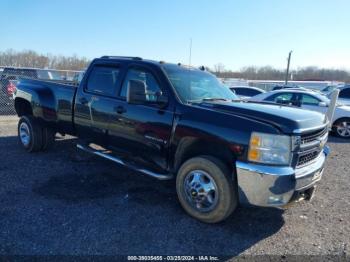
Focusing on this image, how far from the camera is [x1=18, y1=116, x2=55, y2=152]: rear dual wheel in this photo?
21.3 feet

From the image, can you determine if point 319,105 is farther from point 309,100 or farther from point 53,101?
point 53,101

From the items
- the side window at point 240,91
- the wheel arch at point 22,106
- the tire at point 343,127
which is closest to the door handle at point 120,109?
the wheel arch at point 22,106

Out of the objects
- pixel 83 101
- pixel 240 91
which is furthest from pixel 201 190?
pixel 240 91

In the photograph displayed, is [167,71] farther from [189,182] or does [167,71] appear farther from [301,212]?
[301,212]

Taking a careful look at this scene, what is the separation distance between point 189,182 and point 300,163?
52.6 inches

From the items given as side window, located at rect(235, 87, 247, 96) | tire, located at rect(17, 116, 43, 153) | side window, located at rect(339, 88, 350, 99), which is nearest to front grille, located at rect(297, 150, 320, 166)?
tire, located at rect(17, 116, 43, 153)

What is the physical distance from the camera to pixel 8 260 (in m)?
2.96

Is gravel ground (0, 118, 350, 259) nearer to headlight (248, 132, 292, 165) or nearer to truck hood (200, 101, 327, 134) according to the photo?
headlight (248, 132, 292, 165)

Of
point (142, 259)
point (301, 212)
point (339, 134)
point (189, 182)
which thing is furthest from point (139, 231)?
point (339, 134)

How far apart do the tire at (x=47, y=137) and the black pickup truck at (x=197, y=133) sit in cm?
86

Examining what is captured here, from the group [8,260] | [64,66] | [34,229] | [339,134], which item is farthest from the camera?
[64,66]

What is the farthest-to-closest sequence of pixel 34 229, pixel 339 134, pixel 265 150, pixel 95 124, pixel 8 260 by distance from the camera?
1. pixel 339 134
2. pixel 95 124
3. pixel 34 229
4. pixel 265 150
5. pixel 8 260

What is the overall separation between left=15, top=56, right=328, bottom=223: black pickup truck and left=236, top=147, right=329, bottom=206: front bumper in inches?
0.4

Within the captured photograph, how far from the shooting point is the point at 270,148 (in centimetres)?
331
